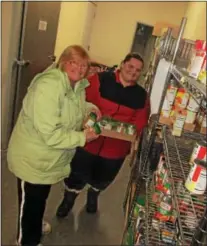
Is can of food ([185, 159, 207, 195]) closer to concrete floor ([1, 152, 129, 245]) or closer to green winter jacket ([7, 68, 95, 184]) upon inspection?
green winter jacket ([7, 68, 95, 184])

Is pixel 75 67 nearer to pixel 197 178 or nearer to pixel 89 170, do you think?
pixel 197 178

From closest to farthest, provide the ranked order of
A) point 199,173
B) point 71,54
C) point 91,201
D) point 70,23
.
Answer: point 199,173 < point 71,54 < point 91,201 < point 70,23

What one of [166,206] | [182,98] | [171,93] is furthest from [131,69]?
[166,206]

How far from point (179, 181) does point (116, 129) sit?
2.90 ft

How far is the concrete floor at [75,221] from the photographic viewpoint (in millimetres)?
2062

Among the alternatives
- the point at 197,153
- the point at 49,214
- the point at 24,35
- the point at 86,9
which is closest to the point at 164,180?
the point at 197,153

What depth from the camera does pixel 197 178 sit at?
0.88m

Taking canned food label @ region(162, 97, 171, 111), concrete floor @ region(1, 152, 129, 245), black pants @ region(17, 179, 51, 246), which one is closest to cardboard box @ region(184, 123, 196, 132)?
canned food label @ region(162, 97, 171, 111)

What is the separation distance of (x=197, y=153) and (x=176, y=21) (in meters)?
5.48

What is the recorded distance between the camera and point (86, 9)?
463 cm

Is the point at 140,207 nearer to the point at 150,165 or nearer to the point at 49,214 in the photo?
the point at 150,165

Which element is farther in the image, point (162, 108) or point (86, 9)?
point (86, 9)

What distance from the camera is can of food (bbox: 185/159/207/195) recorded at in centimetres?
87

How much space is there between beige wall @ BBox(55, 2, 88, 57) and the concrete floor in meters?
2.15
